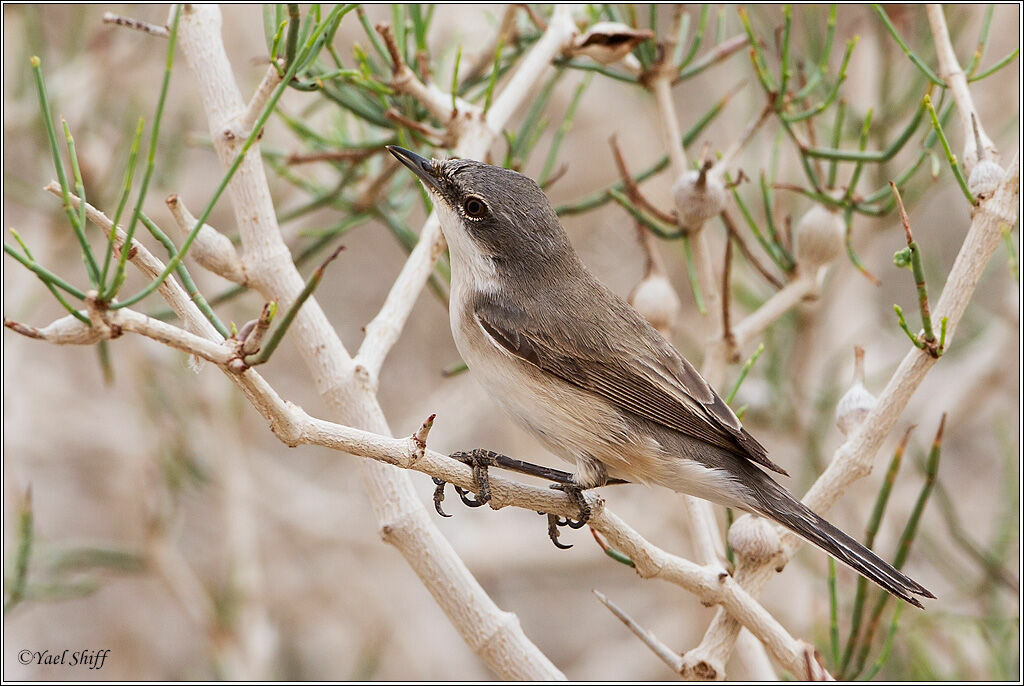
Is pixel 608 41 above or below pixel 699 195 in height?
above

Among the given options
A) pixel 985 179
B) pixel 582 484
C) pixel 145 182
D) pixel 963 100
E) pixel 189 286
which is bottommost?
pixel 582 484

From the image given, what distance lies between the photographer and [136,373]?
14.0 ft

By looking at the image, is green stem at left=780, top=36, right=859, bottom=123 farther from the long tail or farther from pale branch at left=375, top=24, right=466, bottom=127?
the long tail

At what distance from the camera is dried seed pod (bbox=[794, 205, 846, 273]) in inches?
110

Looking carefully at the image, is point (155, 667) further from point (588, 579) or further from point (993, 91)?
point (993, 91)

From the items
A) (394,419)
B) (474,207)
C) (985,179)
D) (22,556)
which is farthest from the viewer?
(394,419)

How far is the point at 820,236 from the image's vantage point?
2795 millimetres

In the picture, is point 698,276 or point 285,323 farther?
point 698,276

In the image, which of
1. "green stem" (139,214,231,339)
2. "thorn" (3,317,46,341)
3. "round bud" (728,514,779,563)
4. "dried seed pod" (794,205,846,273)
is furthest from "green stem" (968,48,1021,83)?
"thorn" (3,317,46,341)

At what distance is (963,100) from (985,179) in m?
0.30

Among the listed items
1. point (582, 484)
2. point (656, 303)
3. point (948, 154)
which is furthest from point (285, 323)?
point (656, 303)

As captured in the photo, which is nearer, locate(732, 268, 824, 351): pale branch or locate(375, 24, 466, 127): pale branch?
locate(375, 24, 466, 127): pale branch

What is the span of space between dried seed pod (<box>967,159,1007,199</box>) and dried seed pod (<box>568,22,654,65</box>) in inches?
42.6

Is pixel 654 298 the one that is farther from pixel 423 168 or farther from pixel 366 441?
pixel 366 441
